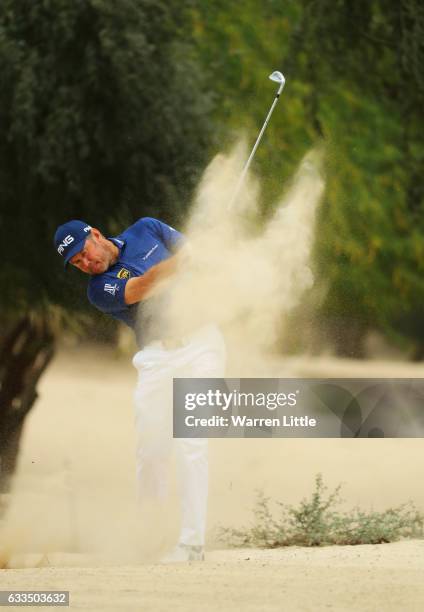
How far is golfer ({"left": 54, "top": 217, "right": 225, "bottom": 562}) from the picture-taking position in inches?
326

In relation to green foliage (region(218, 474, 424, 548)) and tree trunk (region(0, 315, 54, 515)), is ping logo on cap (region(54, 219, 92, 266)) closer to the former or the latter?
green foliage (region(218, 474, 424, 548))

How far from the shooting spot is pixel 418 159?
11664 millimetres

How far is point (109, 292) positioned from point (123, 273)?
126 millimetres

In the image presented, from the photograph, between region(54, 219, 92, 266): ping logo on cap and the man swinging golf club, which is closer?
the man swinging golf club

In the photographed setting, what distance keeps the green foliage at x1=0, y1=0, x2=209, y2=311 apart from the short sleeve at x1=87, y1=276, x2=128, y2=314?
2.38 meters

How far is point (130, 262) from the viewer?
8406 mm

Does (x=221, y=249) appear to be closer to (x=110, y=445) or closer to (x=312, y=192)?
(x=312, y=192)

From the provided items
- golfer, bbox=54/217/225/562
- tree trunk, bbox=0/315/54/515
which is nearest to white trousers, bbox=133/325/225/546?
golfer, bbox=54/217/225/562

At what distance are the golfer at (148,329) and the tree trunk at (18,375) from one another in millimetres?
3496

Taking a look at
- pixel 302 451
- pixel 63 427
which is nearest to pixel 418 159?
pixel 302 451

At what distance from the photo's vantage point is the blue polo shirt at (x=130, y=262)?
27.2 feet

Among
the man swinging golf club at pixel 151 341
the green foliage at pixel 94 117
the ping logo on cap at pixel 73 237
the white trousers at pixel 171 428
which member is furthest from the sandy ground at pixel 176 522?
the green foliage at pixel 94 117

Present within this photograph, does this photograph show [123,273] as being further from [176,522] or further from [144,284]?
[176,522]

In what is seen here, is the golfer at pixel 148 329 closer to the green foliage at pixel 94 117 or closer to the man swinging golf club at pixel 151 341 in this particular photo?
the man swinging golf club at pixel 151 341
